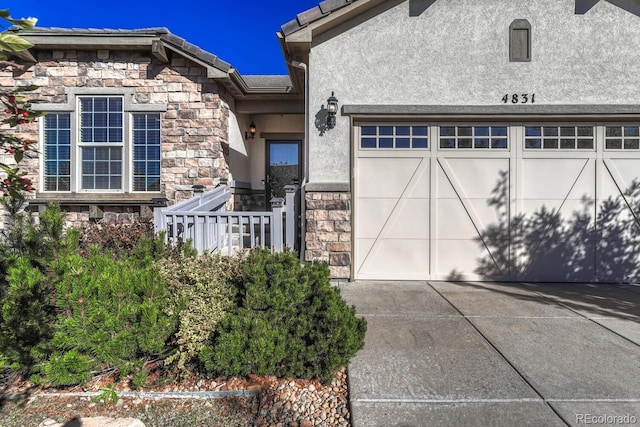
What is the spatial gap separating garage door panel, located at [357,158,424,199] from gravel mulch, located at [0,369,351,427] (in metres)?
3.94

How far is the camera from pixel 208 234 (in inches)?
225

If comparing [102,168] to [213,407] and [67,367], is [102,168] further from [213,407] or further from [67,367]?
[213,407]

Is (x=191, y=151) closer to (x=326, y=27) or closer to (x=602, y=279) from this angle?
(x=326, y=27)

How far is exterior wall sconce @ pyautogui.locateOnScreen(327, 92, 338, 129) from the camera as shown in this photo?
6.20m

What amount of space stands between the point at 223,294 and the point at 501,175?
524 centimetres

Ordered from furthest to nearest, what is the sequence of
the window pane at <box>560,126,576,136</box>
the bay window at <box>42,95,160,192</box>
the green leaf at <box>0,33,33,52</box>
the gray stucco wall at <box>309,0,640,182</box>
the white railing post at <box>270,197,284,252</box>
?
the bay window at <box>42,95,160,192</box>
the window pane at <box>560,126,576,136</box>
the gray stucco wall at <box>309,0,640,182</box>
the white railing post at <box>270,197,284,252</box>
the green leaf at <box>0,33,33,52</box>

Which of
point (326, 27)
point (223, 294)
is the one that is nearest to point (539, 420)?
point (223, 294)

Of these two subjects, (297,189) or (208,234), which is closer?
(208,234)

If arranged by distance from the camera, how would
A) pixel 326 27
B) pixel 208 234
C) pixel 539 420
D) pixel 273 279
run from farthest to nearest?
pixel 326 27 → pixel 208 234 → pixel 273 279 → pixel 539 420

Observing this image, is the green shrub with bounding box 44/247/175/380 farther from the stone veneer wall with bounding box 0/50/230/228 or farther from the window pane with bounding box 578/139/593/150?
the window pane with bounding box 578/139/593/150

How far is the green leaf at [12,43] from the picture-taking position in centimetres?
142

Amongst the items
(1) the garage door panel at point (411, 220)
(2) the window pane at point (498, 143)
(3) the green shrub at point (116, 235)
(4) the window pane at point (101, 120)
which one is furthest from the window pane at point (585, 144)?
(4) the window pane at point (101, 120)

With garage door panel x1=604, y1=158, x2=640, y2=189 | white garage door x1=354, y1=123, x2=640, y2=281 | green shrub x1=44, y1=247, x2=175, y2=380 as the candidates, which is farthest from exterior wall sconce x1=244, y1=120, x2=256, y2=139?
garage door panel x1=604, y1=158, x2=640, y2=189

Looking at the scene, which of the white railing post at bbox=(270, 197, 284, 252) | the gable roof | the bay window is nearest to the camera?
the white railing post at bbox=(270, 197, 284, 252)
